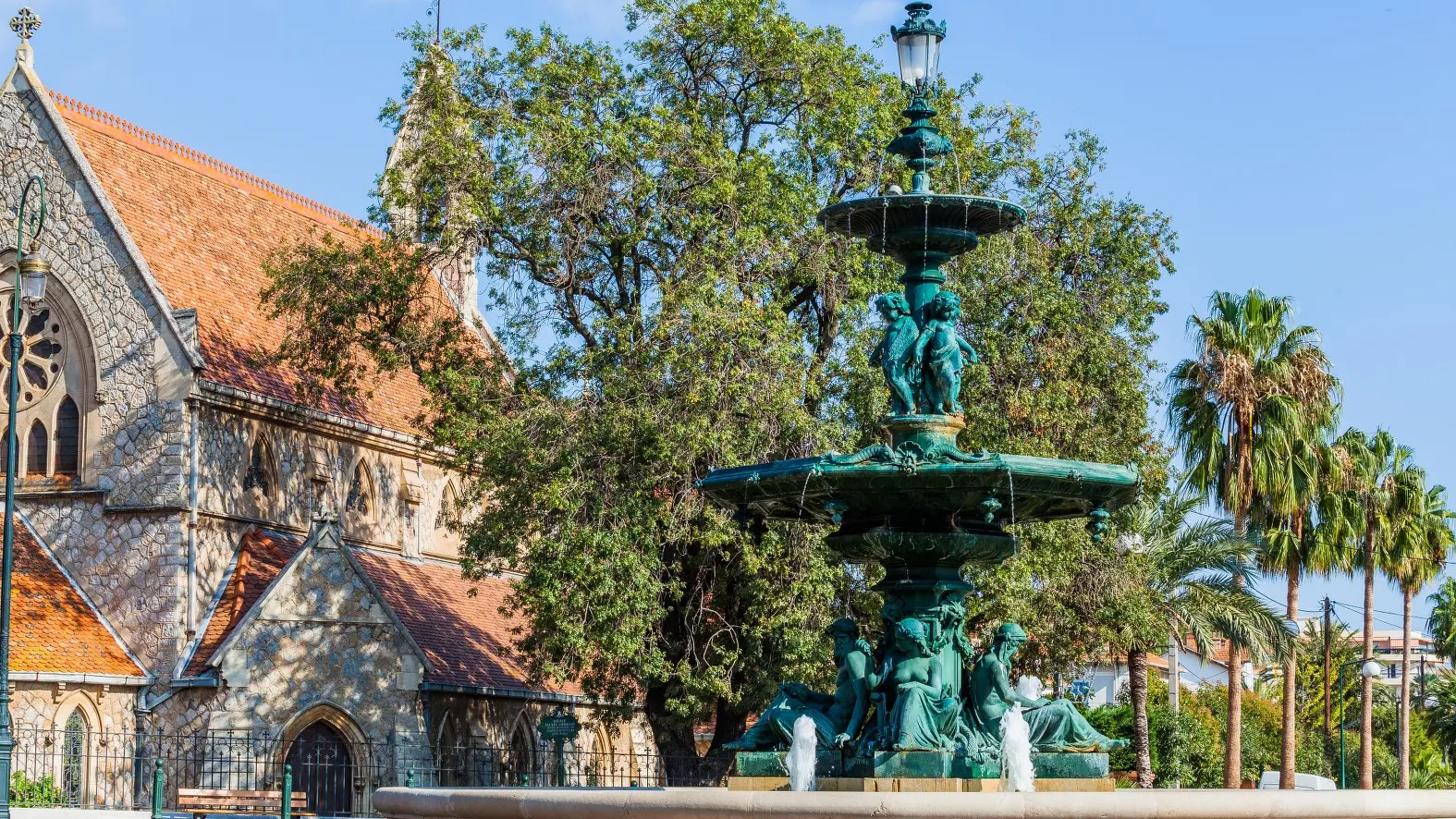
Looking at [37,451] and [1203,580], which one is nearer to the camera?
[37,451]

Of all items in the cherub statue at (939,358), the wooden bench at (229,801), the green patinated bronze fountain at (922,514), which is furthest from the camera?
the wooden bench at (229,801)

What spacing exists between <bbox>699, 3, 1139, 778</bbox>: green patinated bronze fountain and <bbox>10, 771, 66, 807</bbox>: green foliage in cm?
1769

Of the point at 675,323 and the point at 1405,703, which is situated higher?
the point at 675,323

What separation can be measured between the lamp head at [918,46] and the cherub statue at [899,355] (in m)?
1.91

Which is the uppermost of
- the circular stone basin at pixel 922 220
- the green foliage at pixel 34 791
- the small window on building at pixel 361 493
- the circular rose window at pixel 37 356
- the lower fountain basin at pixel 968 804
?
the circular rose window at pixel 37 356

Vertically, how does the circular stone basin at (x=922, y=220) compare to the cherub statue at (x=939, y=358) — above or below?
above

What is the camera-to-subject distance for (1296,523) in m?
43.9

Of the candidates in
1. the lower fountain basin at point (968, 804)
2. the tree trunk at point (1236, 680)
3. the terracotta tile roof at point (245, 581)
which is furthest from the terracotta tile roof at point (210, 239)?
the lower fountain basin at point (968, 804)

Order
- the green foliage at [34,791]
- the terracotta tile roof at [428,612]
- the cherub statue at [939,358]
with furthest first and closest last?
the terracotta tile roof at [428,612]
the green foliage at [34,791]
the cherub statue at [939,358]

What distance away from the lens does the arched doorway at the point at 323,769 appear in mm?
32031

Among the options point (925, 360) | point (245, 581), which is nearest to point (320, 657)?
point (245, 581)

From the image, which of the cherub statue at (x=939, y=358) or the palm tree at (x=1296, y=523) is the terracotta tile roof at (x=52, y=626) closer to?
the cherub statue at (x=939, y=358)

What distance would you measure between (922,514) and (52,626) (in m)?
21.9

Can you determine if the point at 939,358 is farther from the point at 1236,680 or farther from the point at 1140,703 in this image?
the point at 1236,680
